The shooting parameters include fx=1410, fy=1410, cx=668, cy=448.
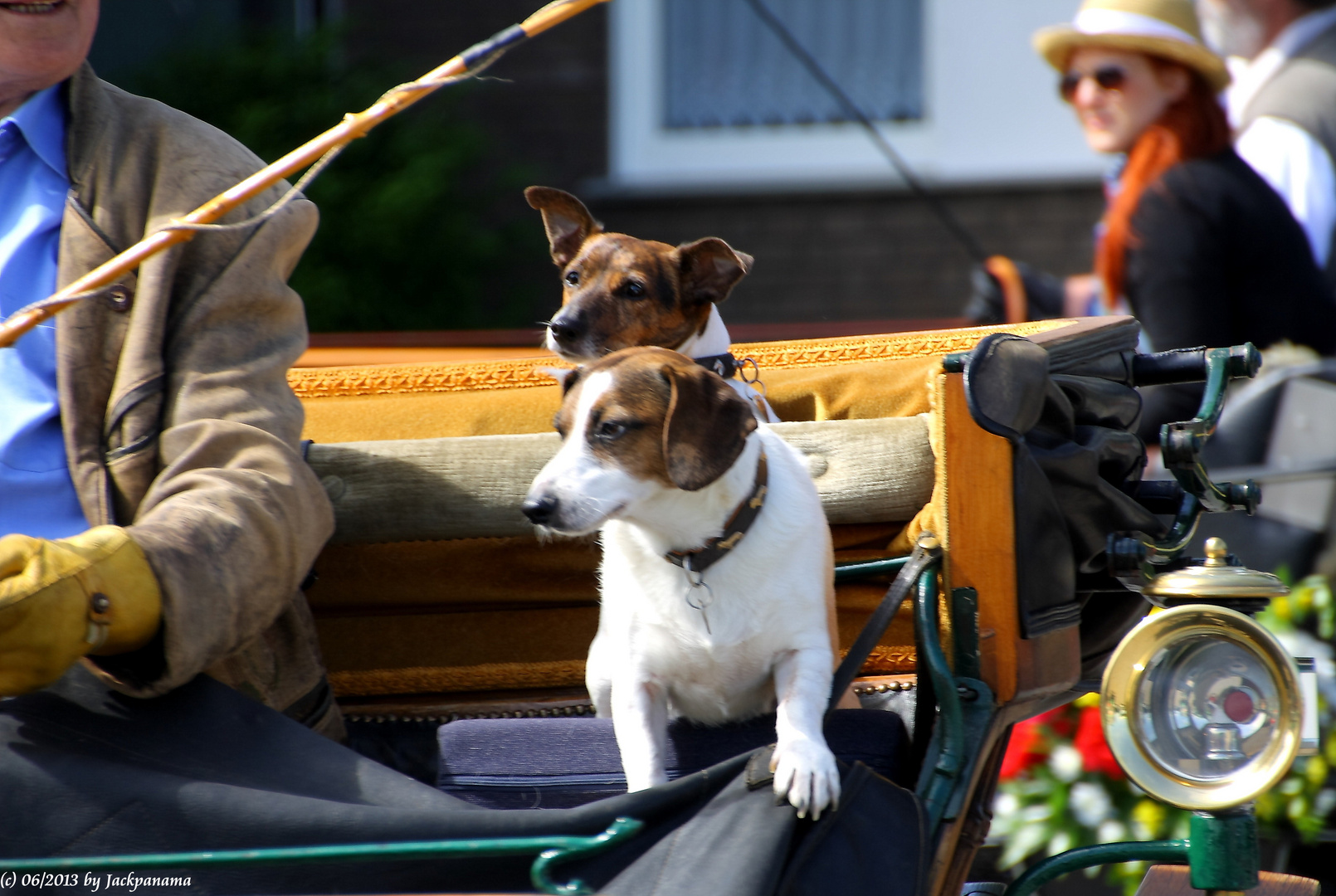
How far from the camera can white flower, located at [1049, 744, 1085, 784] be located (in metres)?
3.04

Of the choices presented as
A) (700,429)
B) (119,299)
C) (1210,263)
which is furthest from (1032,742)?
(119,299)

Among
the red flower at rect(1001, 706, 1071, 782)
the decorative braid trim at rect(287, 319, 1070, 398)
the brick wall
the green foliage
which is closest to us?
the decorative braid trim at rect(287, 319, 1070, 398)

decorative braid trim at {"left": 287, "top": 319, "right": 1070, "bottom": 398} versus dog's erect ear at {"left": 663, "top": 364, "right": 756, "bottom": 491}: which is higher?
dog's erect ear at {"left": 663, "top": 364, "right": 756, "bottom": 491}

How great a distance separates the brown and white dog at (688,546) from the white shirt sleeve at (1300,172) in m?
3.02

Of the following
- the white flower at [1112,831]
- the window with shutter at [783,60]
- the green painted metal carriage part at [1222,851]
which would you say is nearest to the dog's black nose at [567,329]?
the green painted metal carriage part at [1222,851]

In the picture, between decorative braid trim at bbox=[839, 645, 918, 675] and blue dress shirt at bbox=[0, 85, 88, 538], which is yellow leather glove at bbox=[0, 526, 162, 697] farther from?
decorative braid trim at bbox=[839, 645, 918, 675]

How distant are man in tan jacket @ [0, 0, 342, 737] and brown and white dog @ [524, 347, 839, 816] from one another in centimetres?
37

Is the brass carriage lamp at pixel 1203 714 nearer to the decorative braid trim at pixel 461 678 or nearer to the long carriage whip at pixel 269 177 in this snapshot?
the decorative braid trim at pixel 461 678

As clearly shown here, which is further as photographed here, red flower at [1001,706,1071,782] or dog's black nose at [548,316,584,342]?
red flower at [1001,706,1071,782]

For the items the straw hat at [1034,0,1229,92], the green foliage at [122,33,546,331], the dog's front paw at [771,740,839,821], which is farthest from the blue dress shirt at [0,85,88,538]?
the green foliage at [122,33,546,331]

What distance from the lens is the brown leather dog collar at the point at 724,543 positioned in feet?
5.47

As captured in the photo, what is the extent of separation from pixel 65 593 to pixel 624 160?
6.46m

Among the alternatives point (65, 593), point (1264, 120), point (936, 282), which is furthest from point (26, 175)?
point (936, 282)

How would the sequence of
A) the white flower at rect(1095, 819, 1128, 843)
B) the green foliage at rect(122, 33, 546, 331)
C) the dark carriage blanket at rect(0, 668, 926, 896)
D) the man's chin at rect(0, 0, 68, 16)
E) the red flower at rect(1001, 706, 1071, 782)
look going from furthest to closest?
the green foliage at rect(122, 33, 546, 331) < the red flower at rect(1001, 706, 1071, 782) < the white flower at rect(1095, 819, 1128, 843) < the man's chin at rect(0, 0, 68, 16) < the dark carriage blanket at rect(0, 668, 926, 896)
